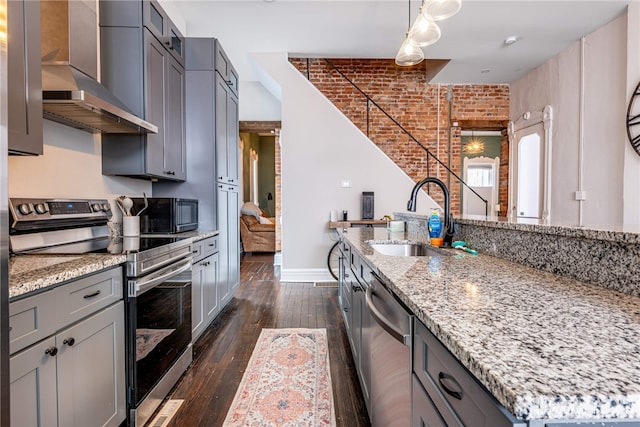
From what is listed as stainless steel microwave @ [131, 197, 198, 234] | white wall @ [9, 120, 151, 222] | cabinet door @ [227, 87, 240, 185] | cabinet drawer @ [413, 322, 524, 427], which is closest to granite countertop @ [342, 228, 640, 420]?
cabinet drawer @ [413, 322, 524, 427]

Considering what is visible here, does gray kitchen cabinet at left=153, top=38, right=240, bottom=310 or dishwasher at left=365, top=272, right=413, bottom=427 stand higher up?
gray kitchen cabinet at left=153, top=38, right=240, bottom=310

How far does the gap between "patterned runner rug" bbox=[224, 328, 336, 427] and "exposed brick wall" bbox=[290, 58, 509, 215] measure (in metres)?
3.87

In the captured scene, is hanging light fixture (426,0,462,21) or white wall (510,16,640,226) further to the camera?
white wall (510,16,640,226)

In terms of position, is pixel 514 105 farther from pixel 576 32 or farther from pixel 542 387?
pixel 542 387

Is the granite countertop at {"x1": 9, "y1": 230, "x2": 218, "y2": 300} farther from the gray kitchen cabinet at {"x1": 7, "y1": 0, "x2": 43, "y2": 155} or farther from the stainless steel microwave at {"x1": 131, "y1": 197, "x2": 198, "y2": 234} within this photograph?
the stainless steel microwave at {"x1": 131, "y1": 197, "x2": 198, "y2": 234}

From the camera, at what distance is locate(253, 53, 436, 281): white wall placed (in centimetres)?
466

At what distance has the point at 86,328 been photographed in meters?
1.35

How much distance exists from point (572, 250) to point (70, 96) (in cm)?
227

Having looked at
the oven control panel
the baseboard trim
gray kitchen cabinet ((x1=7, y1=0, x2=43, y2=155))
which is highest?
gray kitchen cabinet ((x1=7, y1=0, x2=43, y2=155))

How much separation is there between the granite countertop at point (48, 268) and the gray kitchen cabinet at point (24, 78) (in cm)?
47

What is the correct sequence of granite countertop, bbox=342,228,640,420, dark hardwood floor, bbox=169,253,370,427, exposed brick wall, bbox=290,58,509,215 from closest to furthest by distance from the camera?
granite countertop, bbox=342,228,640,420
dark hardwood floor, bbox=169,253,370,427
exposed brick wall, bbox=290,58,509,215

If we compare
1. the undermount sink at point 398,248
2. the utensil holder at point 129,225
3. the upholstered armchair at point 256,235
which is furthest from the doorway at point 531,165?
the upholstered armchair at point 256,235

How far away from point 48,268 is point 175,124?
1.96 metres

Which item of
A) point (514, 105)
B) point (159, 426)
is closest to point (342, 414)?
point (159, 426)
